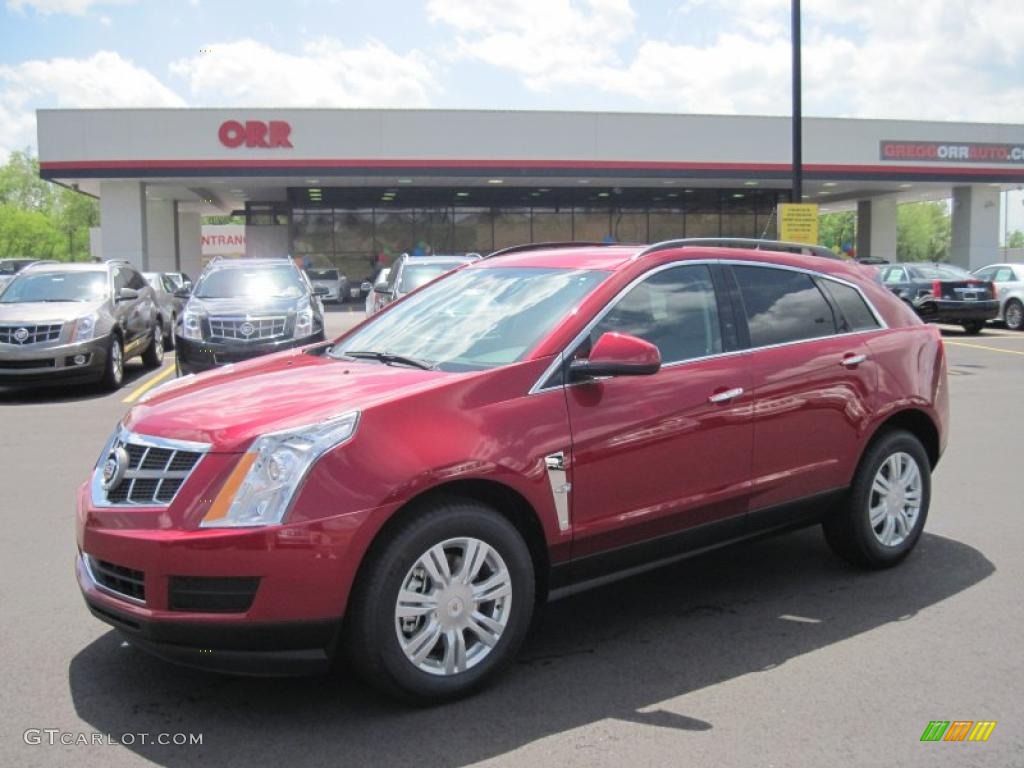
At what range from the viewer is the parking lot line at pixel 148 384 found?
40.4 feet

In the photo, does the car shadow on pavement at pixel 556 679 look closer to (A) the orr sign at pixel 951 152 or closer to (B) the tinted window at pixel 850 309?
(B) the tinted window at pixel 850 309

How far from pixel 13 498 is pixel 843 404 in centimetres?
564

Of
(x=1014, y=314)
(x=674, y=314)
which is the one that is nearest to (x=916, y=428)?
(x=674, y=314)

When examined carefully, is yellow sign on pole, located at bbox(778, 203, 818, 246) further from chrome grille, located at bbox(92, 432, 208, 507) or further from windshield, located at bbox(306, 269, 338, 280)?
windshield, located at bbox(306, 269, 338, 280)

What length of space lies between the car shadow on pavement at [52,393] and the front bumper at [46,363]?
23cm

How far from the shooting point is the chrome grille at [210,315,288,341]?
1136 cm

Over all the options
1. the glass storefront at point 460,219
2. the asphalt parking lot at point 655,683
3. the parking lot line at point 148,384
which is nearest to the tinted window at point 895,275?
the glass storefront at point 460,219

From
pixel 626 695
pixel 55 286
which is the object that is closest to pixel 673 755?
pixel 626 695

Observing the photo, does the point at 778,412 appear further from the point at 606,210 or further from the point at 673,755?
the point at 606,210

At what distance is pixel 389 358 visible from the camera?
4.38 metres

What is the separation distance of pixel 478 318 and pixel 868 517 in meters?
2.40

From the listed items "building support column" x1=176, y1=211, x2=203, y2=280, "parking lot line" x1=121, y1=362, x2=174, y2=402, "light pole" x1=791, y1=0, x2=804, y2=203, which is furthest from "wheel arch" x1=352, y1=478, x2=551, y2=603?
"building support column" x1=176, y1=211, x2=203, y2=280

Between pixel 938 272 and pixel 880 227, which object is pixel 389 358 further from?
pixel 880 227

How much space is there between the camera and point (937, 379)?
5.57 metres
